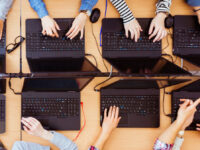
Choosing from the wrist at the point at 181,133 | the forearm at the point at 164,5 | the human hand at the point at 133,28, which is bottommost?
the wrist at the point at 181,133

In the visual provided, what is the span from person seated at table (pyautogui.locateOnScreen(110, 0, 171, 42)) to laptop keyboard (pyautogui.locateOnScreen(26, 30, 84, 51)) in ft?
1.23

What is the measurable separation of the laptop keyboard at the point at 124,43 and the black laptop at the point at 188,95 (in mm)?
330

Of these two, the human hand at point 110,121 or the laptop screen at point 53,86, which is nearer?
the laptop screen at point 53,86

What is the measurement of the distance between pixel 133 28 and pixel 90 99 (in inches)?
21.9

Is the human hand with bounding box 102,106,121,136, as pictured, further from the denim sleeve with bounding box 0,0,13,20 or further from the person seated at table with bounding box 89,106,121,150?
the denim sleeve with bounding box 0,0,13,20

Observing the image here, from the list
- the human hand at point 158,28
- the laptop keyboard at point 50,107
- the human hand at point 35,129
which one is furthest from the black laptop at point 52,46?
the human hand at point 158,28

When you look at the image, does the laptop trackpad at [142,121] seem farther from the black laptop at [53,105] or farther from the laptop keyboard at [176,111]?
the black laptop at [53,105]

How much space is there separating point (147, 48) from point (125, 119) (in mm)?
501

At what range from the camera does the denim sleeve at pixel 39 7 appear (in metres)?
1.31

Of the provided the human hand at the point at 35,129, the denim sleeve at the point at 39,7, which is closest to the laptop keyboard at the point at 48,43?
the denim sleeve at the point at 39,7

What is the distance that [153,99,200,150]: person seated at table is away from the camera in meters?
1.29

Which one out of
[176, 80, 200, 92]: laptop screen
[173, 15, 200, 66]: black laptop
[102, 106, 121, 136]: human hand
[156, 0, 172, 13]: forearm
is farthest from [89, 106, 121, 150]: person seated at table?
[156, 0, 172, 13]: forearm

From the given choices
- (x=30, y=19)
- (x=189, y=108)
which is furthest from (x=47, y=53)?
(x=189, y=108)

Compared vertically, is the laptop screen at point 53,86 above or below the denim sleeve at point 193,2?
below
